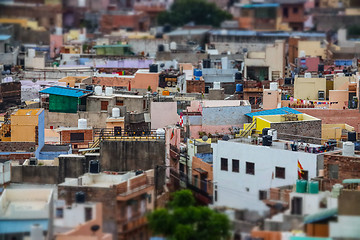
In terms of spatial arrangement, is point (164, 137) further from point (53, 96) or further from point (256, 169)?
point (53, 96)

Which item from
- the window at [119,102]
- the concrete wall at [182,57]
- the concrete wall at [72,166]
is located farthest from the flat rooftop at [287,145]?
the concrete wall at [182,57]

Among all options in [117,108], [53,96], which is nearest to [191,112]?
[117,108]

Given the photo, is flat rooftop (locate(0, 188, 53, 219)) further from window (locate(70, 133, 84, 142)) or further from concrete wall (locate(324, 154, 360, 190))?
window (locate(70, 133, 84, 142))

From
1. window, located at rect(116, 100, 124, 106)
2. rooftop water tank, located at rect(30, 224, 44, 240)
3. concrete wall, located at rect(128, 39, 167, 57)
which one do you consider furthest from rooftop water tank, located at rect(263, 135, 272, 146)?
concrete wall, located at rect(128, 39, 167, 57)

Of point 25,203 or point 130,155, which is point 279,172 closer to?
point 130,155

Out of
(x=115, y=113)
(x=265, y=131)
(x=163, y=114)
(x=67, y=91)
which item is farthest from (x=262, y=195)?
(x=67, y=91)

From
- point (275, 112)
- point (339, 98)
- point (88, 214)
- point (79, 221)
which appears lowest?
point (79, 221)
